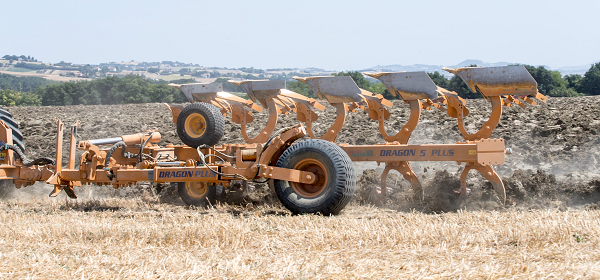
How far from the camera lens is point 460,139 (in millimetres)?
11625

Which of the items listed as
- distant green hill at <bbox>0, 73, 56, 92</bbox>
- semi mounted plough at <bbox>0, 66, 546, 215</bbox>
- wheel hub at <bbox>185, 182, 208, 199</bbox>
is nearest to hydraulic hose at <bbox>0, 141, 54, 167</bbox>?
semi mounted plough at <bbox>0, 66, 546, 215</bbox>

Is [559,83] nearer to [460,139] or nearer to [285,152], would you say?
[460,139]

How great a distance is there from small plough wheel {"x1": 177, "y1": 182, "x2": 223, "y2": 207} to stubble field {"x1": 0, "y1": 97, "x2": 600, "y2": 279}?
0.28 metres

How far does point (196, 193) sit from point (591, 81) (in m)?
16.5

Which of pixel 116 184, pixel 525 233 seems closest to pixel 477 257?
pixel 525 233

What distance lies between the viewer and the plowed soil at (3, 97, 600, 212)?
7742mm

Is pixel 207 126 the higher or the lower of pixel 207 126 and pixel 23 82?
the higher

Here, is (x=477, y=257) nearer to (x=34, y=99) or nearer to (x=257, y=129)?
(x=257, y=129)

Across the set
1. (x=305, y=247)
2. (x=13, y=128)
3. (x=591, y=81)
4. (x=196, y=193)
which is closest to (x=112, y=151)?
(x=196, y=193)

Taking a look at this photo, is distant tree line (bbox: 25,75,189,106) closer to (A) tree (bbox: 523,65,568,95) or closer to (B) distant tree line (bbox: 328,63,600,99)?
(B) distant tree line (bbox: 328,63,600,99)

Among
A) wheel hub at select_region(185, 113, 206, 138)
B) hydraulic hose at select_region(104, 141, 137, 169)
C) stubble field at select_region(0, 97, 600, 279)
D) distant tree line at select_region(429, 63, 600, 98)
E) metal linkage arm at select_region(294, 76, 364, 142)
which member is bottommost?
stubble field at select_region(0, 97, 600, 279)

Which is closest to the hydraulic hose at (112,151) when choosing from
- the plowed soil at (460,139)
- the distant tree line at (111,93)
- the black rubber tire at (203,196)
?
the black rubber tire at (203,196)

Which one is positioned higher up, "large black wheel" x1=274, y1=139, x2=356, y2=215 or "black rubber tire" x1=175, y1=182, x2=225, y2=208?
"large black wheel" x1=274, y1=139, x2=356, y2=215

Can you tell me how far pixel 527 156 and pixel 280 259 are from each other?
7.77m
